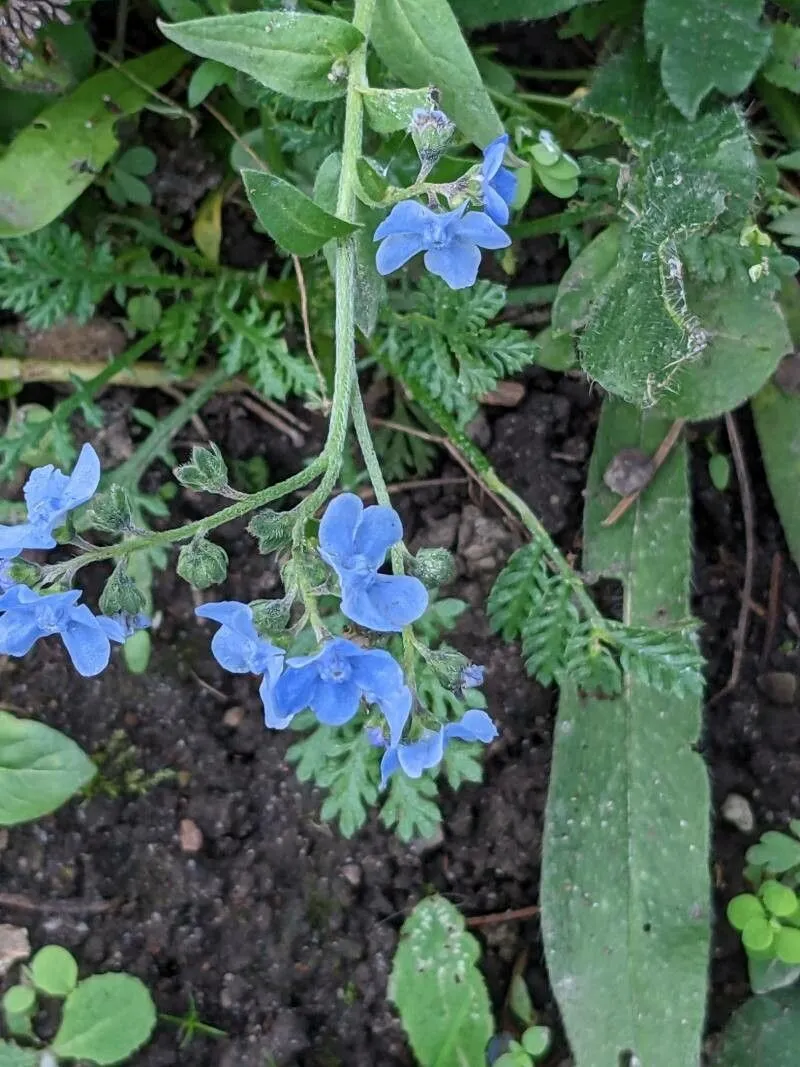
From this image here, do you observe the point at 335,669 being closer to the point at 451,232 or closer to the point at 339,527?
the point at 339,527

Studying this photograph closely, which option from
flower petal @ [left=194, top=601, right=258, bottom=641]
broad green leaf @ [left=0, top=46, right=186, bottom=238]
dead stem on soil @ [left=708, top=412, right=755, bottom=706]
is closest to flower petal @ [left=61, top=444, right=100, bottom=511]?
flower petal @ [left=194, top=601, right=258, bottom=641]

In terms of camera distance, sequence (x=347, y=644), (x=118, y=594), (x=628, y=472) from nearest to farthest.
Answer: (x=347, y=644) < (x=118, y=594) < (x=628, y=472)

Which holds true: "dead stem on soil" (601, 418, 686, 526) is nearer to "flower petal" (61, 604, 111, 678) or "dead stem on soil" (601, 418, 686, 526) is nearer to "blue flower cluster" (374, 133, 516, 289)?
"blue flower cluster" (374, 133, 516, 289)

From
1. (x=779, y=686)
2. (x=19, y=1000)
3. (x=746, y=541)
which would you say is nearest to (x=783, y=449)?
(x=746, y=541)

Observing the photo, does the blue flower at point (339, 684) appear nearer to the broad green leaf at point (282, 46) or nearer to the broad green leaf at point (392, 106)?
the broad green leaf at point (392, 106)

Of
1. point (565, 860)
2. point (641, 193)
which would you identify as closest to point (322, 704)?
point (565, 860)
